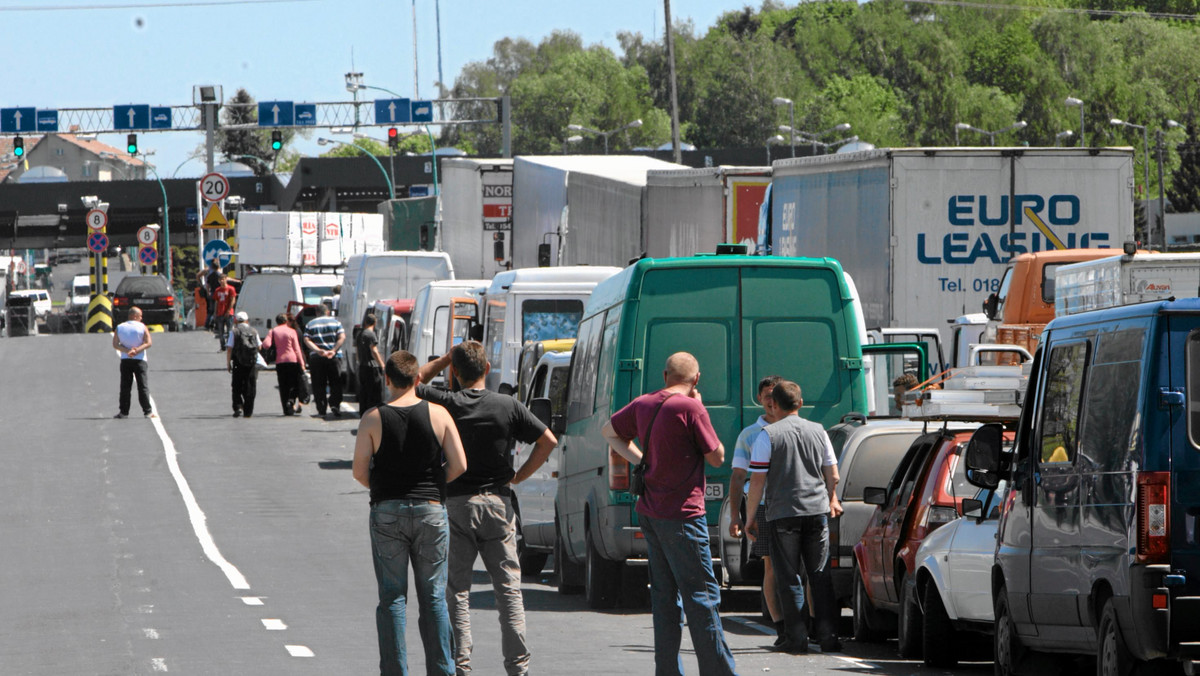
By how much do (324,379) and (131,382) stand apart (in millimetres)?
3109

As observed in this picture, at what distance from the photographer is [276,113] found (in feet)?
232

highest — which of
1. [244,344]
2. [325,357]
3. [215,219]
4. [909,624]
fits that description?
[215,219]

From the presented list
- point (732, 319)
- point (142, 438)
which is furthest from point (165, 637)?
point (142, 438)

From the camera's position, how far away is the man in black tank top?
8516 mm

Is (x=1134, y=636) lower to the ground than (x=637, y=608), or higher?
higher

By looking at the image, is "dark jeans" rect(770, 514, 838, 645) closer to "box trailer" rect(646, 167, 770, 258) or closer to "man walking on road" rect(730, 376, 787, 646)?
"man walking on road" rect(730, 376, 787, 646)

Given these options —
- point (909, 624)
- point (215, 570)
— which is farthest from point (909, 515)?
point (215, 570)

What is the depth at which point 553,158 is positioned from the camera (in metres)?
36.7

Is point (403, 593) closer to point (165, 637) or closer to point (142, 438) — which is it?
point (165, 637)

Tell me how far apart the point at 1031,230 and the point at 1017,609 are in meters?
13.6

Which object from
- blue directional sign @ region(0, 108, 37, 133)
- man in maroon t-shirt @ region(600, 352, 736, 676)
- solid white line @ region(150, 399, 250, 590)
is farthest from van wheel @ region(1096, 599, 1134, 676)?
blue directional sign @ region(0, 108, 37, 133)

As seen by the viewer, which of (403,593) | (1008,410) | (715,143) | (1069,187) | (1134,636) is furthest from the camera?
(715,143)

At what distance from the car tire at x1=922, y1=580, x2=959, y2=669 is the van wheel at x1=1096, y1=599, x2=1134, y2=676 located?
2356 mm

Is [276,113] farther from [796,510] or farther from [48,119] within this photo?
[796,510]
